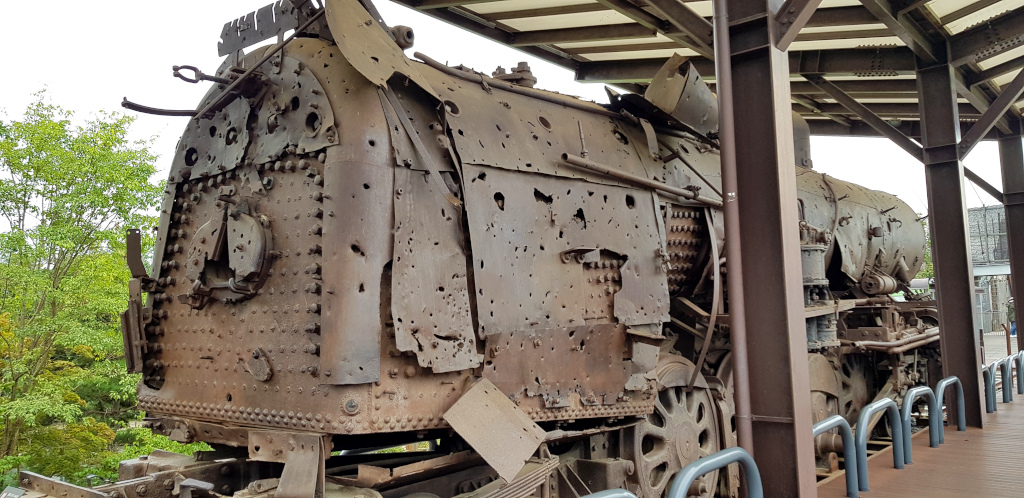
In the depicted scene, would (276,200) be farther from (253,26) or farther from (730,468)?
(730,468)

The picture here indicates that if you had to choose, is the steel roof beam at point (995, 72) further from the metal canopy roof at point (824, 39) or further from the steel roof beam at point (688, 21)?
the steel roof beam at point (688, 21)

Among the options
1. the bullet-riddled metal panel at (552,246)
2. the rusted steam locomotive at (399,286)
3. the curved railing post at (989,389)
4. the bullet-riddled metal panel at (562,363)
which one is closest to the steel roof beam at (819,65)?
the curved railing post at (989,389)

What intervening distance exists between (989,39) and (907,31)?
3.59 feet

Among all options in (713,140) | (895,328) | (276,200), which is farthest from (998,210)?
(276,200)

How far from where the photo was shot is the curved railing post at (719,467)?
3064mm

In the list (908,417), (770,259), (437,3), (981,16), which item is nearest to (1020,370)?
(981,16)

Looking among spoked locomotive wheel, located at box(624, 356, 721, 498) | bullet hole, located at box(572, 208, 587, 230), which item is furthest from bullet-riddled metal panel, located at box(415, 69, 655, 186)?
spoked locomotive wheel, located at box(624, 356, 721, 498)

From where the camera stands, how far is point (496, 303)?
448 cm

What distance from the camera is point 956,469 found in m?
5.65

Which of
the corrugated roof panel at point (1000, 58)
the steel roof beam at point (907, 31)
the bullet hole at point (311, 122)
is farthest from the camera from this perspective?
the corrugated roof panel at point (1000, 58)

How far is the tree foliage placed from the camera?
40.7ft

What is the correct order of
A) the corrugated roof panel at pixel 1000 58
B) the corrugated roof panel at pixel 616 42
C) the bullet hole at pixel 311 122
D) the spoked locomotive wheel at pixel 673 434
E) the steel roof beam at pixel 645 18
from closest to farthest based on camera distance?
the bullet hole at pixel 311 122 → the spoked locomotive wheel at pixel 673 434 → the steel roof beam at pixel 645 18 → the corrugated roof panel at pixel 1000 58 → the corrugated roof panel at pixel 616 42

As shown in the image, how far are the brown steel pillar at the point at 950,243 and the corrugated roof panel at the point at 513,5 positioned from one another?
13.6 ft

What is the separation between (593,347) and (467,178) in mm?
1609
